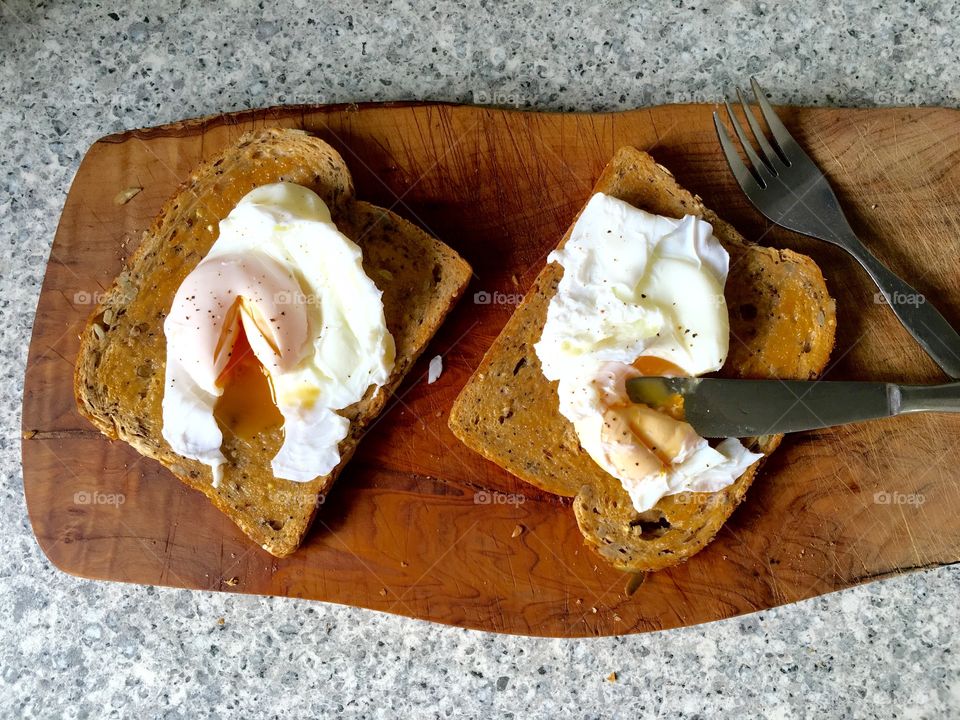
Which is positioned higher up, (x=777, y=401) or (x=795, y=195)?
(x=795, y=195)

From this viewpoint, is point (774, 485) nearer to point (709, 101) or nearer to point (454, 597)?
point (454, 597)

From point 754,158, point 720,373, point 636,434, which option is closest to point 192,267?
point 636,434

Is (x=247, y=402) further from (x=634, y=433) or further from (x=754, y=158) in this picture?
(x=754, y=158)

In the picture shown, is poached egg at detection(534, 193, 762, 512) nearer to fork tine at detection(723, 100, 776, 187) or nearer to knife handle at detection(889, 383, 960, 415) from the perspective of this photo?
fork tine at detection(723, 100, 776, 187)

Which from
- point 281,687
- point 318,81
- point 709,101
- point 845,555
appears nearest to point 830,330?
point 845,555

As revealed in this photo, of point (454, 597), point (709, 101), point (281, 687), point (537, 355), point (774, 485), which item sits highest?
point (709, 101)

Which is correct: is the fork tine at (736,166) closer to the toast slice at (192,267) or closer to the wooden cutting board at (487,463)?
the wooden cutting board at (487,463)

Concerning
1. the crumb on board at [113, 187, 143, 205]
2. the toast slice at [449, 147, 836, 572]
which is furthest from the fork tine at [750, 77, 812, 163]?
the crumb on board at [113, 187, 143, 205]
